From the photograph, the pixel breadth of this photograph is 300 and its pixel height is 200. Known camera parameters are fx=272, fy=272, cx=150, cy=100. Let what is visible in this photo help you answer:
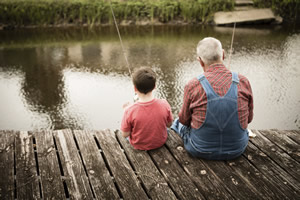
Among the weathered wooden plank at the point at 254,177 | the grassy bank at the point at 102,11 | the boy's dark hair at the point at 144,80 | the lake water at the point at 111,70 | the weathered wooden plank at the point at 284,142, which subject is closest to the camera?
the weathered wooden plank at the point at 254,177

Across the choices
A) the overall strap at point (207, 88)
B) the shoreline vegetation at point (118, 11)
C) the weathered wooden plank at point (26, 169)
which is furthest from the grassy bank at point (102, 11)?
the overall strap at point (207, 88)

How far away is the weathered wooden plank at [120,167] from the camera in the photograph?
2.01m

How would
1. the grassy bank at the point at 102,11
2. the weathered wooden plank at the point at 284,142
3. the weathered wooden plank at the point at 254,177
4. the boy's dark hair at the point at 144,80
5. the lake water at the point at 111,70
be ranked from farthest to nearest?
the grassy bank at the point at 102,11 < the lake water at the point at 111,70 < the weathered wooden plank at the point at 284,142 < the boy's dark hair at the point at 144,80 < the weathered wooden plank at the point at 254,177

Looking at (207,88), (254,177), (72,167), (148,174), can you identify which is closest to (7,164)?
(72,167)

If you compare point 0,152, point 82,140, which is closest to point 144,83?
point 82,140

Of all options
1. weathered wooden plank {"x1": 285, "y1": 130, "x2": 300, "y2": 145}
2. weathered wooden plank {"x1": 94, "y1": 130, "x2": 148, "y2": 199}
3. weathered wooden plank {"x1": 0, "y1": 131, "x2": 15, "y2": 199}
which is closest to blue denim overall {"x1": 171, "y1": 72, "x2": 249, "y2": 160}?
weathered wooden plank {"x1": 94, "y1": 130, "x2": 148, "y2": 199}

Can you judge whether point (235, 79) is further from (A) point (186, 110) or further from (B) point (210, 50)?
(A) point (186, 110)

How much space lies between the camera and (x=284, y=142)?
8.73 feet

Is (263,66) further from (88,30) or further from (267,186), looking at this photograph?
(88,30)

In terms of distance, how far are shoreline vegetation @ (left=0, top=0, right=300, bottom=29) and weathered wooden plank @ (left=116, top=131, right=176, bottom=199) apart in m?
7.86

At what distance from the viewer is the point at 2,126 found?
3.93m

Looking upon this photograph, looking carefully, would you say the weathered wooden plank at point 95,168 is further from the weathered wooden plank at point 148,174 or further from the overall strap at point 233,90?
the overall strap at point 233,90

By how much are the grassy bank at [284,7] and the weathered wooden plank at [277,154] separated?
8.10 meters

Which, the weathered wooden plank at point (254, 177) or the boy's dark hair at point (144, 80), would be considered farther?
the boy's dark hair at point (144, 80)
